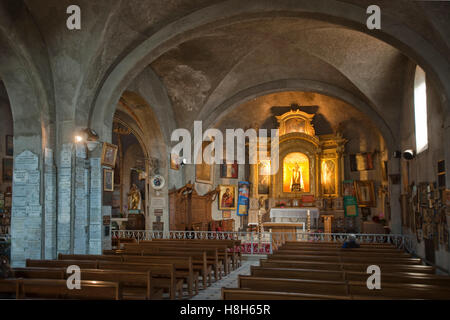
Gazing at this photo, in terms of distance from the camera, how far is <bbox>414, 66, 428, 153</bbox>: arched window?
11.1 meters

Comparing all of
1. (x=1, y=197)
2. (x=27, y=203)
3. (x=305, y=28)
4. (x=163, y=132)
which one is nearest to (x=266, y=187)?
(x=163, y=132)

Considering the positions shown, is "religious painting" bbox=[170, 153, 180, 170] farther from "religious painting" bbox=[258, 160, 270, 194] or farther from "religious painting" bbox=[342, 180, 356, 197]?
"religious painting" bbox=[342, 180, 356, 197]

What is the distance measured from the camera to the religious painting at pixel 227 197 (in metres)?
20.2

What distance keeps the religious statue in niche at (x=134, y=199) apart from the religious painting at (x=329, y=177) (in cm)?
1072

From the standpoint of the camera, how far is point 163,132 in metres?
15.1

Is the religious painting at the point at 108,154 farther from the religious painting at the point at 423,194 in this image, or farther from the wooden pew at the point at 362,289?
the religious painting at the point at 423,194

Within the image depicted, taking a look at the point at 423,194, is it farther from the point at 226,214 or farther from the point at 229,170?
the point at 229,170

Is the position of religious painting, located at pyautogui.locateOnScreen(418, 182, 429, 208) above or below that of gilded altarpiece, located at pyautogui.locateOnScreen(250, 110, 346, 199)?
below

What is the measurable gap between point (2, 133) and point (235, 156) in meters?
11.5

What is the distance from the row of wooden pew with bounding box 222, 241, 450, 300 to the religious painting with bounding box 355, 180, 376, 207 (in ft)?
39.7

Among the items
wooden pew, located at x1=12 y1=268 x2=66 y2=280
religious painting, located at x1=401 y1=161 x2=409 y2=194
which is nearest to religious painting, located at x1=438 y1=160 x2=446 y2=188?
religious painting, located at x1=401 y1=161 x2=409 y2=194

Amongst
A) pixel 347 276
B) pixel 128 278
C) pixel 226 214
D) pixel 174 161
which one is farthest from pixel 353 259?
pixel 226 214

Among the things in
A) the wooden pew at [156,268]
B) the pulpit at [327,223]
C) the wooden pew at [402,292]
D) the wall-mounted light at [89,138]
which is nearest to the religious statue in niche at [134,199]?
the pulpit at [327,223]

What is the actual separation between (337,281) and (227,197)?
50.5 ft
